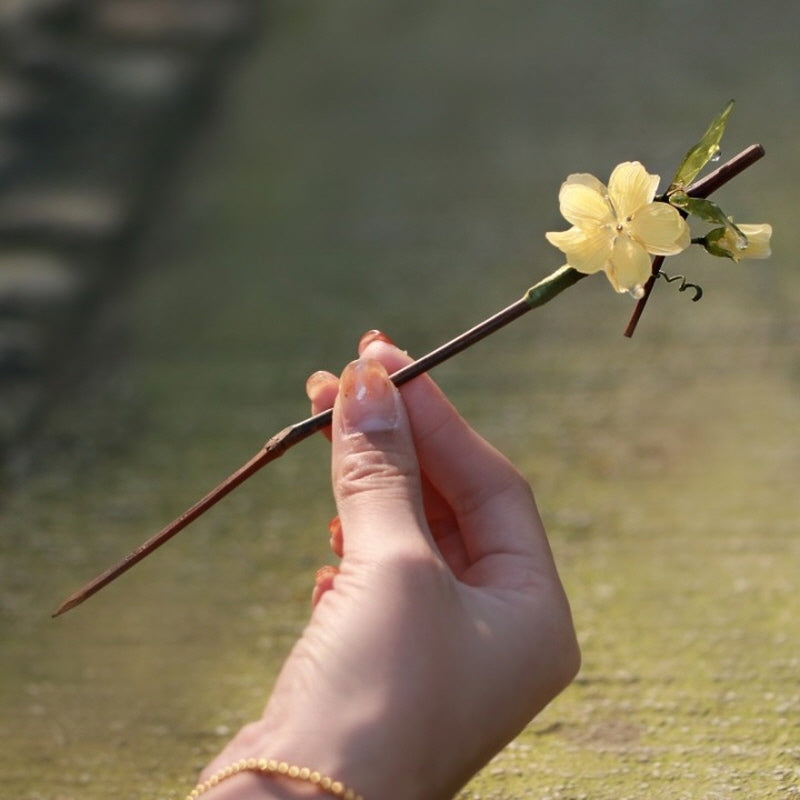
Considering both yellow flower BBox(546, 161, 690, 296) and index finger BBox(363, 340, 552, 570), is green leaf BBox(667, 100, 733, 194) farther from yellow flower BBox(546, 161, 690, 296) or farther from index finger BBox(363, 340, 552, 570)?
index finger BBox(363, 340, 552, 570)

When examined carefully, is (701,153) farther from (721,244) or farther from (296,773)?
(296,773)

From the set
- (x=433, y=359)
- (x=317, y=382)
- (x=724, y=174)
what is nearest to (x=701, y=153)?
(x=724, y=174)

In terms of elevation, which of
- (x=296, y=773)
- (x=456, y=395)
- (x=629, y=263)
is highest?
(x=629, y=263)

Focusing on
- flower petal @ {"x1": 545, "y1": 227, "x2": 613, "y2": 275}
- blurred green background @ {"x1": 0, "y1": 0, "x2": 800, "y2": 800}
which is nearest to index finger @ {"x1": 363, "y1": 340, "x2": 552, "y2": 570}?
flower petal @ {"x1": 545, "y1": 227, "x2": 613, "y2": 275}

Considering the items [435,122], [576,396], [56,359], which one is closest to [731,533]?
[576,396]

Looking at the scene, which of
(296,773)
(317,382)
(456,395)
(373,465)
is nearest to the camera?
(296,773)

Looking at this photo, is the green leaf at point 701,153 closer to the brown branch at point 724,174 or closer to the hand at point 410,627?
the brown branch at point 724,174

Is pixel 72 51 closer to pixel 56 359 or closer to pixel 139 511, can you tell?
pixel 56 359

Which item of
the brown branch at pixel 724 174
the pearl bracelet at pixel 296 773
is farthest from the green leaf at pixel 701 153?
the pearl bracelet at pixel 296 773
